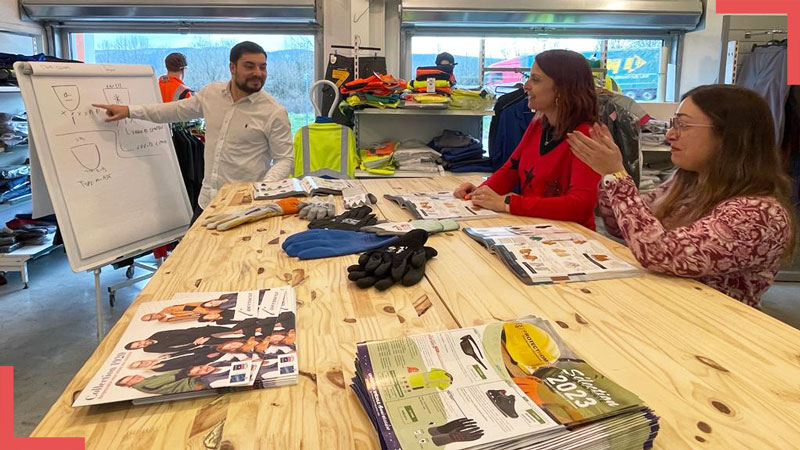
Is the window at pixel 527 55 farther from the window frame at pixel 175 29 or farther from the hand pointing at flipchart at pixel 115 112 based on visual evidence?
the hand pointing at flipchart at pixel 115 112

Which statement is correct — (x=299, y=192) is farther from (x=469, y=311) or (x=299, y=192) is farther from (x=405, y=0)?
(x=405, y=0)

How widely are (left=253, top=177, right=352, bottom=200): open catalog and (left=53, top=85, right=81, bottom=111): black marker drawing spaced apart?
0.86 m

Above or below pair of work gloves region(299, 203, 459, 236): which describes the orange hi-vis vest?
above

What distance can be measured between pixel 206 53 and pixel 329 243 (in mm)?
4622

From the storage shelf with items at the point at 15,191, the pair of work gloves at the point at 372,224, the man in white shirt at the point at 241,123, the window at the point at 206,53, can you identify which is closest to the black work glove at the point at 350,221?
the pair of work gloves at the point at 372,224

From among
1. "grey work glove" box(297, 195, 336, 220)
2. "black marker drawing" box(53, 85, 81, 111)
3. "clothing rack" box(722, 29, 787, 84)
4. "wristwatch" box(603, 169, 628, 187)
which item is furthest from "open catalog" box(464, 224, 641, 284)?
"clothing rack" box(722, 29, 787, 84)

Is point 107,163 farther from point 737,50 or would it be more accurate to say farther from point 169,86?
point 737,50

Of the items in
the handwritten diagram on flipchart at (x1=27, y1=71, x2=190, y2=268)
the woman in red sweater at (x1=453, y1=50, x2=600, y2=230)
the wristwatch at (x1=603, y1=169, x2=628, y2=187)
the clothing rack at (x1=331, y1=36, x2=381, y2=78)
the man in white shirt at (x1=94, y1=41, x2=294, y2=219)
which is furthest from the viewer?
the clothing rack at (x1=331, y1=36, x2=381, y2=78)

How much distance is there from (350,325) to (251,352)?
222mm

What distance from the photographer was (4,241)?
3.86 metres

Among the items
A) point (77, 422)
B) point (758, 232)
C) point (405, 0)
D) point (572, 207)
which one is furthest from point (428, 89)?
point (77, 422)

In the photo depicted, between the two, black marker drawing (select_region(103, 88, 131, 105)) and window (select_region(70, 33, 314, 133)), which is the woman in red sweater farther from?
window (select_region(70, 33, 314, 133))

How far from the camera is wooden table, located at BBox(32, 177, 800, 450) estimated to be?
776 millimetres

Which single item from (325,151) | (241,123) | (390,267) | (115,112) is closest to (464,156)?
(325,151)
